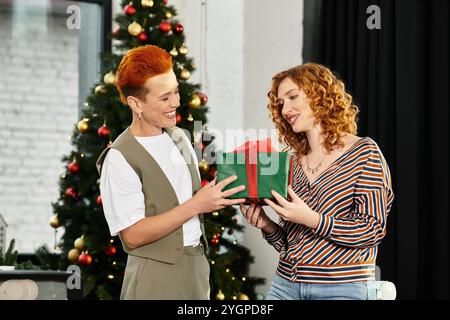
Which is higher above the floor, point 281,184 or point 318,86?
point 318,86

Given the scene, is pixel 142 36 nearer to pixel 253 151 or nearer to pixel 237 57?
pixel 237 57

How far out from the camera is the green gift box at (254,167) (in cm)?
175

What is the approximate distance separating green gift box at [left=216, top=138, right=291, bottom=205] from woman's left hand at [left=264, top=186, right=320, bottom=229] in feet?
0.12

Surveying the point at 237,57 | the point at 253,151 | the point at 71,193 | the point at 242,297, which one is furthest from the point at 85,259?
the point at 253,151

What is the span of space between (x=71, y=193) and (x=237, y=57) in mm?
1781

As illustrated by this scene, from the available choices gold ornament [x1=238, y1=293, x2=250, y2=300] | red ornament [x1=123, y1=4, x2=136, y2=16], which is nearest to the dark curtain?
gold ornament [x1=238, y1=293, x2=250, y2=300]

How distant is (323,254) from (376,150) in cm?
29

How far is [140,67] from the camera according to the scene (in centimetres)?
178

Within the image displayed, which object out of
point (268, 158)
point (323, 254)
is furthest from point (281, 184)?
point (323, 254)

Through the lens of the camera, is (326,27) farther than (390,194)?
Yes

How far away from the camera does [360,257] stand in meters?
1.86

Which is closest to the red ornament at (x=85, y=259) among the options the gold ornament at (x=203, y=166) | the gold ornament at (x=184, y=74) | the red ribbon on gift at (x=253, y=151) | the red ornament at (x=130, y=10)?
the gold ornament at (x=203, y=166)

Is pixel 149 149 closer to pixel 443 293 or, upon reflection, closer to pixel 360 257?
pixel 360 257

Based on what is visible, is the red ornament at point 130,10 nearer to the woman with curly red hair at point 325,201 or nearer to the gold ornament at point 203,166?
the gold ornament at point 203,166
